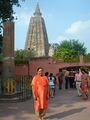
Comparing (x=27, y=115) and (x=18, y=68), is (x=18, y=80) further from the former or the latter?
(x=18, y=68)

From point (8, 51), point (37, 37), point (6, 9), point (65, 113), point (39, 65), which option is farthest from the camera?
point (37, 37)

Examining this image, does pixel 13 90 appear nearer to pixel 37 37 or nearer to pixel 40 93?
pixel 40 93

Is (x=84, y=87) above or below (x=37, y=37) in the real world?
below

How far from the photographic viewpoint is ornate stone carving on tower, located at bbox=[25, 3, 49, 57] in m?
94.1

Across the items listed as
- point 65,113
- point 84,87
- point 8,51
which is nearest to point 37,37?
point 8,51

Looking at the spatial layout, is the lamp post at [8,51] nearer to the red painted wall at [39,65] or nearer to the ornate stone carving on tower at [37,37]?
the red painted wall at [39,65]

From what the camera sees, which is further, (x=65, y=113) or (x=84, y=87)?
(x=84, y=87)

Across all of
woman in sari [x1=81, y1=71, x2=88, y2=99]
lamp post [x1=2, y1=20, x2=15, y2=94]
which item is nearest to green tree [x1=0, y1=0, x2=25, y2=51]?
lamp post [x1=2, y1=20, x2=15, y2=94]

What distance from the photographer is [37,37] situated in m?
96.9

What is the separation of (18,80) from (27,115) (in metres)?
7.70

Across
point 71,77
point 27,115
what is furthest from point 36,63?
point 27,115

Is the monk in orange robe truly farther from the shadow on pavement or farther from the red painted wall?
the red painted wall

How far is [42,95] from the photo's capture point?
1257 centimetres

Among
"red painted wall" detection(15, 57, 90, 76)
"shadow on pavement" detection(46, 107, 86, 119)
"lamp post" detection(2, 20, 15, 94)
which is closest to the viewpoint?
"shadow on pavement" detection(46, 107, 86, 119)
